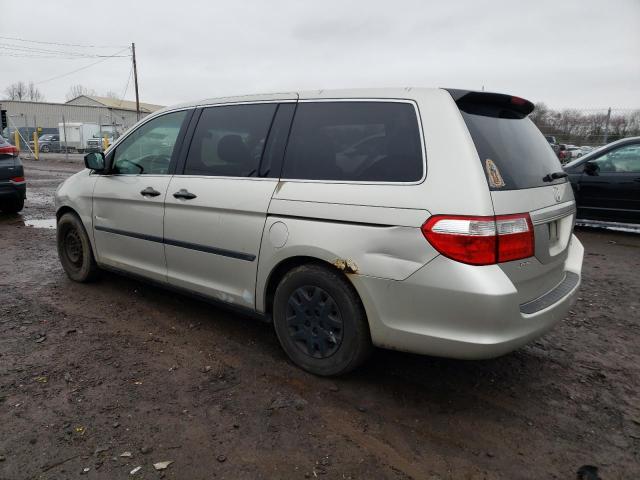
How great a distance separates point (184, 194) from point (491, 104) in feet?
7.12

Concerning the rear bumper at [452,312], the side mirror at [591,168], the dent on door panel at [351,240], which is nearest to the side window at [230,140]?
the dent on door panel at [351,240]

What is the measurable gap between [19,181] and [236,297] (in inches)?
288

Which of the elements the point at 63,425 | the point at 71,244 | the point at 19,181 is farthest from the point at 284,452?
the point at 19,181

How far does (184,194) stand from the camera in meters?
3.57

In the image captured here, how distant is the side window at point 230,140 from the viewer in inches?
131

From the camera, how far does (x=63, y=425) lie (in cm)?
256

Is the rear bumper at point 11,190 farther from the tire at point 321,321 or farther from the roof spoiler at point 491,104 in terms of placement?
the roof spoiler at point 491,104

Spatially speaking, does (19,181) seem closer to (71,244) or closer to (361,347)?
(71,244)

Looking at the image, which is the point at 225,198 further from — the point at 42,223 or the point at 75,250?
the point at 42,223

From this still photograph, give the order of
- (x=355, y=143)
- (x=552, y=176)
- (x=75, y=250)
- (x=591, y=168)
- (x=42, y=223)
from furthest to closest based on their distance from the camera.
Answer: (x=42, y=223)
(x=591, y=168)
(x=75, y=250)
(x=552, y=176)
(x=355, y=143)

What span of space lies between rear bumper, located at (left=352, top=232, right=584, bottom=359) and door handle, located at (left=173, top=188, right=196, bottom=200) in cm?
149

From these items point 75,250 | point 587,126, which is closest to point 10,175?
point 75,250

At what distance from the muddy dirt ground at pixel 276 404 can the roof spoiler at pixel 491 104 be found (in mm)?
1665

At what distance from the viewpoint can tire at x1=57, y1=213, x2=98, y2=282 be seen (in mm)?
4656
